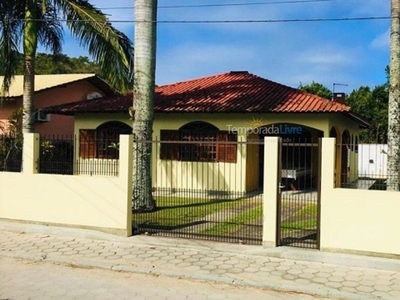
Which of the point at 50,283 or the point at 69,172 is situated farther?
the point at 69,172

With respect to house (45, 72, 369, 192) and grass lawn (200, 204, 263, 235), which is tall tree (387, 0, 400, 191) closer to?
grass lawn (200, 204, 263, 235)

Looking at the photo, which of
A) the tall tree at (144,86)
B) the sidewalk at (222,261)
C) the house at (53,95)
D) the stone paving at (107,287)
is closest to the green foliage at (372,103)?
the house at (53,95)

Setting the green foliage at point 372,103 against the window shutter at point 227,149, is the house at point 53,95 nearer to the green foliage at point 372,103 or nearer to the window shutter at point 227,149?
the window shutter at point 227,149

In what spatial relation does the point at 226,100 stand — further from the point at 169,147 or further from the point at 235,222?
the point at 235,222

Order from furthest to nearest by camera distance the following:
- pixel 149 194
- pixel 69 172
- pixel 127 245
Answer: pixel 149 194
pixel 69 172
pixel 127 245

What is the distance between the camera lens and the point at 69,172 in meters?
9.31

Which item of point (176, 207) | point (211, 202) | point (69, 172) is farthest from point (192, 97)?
point (69, 172)

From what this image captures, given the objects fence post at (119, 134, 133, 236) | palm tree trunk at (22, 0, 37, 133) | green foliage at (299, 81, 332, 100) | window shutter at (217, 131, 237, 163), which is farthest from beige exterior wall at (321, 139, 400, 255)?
green foliage at (299, 81, 332, 100)

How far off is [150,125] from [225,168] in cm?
529

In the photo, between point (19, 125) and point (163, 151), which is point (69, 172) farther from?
point (19, 125)

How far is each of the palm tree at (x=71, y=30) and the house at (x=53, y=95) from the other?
6.96m

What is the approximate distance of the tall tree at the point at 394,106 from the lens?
957 centimetres

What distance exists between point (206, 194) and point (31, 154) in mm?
6466

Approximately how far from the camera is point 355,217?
6852 mm
